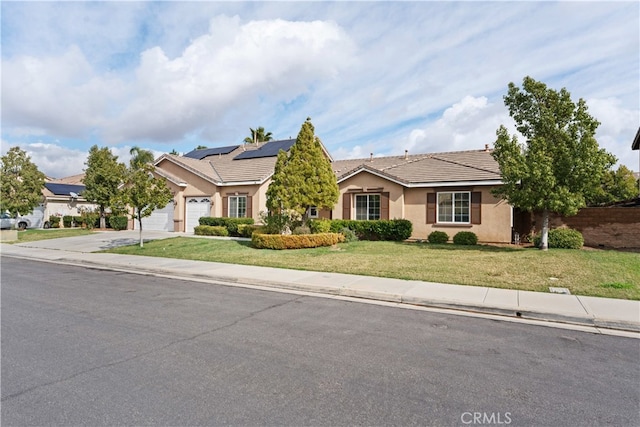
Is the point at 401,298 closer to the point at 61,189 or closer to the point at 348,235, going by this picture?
the point at 348,235

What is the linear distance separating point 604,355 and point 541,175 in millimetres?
10386

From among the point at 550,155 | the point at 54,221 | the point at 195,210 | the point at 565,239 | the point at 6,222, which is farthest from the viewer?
the point at 54,221

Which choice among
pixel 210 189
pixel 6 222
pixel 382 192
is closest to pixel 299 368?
pixel 382 192

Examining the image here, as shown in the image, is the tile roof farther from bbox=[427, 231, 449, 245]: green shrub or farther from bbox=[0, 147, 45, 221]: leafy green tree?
bbox=[427, 231, 449, 245]: green shrub

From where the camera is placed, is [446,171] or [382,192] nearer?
[446,171]

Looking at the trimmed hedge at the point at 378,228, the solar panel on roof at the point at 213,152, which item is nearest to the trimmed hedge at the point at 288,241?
the trimmed hedge at the point at 378,228

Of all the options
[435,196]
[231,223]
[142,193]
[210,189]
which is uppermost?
[210,189]

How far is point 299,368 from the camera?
475 cm

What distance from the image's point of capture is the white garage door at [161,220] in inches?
1071

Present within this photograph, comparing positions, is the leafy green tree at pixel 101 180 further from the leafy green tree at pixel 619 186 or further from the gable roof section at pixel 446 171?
the leafy green tree at pixel 619 186

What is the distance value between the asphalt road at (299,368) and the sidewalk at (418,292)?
2.34 ft

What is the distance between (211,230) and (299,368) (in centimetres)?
1993

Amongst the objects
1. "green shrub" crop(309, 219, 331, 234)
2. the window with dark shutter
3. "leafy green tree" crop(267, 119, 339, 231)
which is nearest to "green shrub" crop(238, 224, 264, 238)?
"leafy green tree" crop(267, 119, 339, 231)

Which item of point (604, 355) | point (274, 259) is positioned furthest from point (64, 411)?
point (274, 259)
